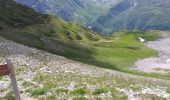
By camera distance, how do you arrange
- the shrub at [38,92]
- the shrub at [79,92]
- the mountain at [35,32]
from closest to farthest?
1. the shrub at [79,92]
2. the shrub at [38,92]
3. the mountain at [35,32]

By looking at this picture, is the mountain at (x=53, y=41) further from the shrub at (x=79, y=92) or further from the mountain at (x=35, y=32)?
the shrub at (x=79, y=92)

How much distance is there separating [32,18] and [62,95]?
6171 inches

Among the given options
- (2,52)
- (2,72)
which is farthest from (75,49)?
(2,72)

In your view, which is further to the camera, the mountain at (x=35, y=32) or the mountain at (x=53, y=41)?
the mountain at (x=35, y=32)

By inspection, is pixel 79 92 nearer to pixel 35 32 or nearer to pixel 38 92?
pixel 38 92

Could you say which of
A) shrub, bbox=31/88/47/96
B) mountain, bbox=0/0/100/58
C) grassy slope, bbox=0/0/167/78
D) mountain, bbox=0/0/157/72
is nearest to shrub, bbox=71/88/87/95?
shrub, bbox=31/88/47/96

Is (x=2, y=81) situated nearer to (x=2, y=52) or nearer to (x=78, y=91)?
(x=78, y=91)

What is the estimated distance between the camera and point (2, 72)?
1856 cm

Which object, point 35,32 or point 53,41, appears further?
point 35,32

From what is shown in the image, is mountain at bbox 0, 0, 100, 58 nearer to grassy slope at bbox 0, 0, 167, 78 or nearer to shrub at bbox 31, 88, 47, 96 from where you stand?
grassy slope at bbox 0, 0, 167, 78

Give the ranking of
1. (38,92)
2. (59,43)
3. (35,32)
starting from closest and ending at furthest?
(38,92) < (59,43) < (35,32)

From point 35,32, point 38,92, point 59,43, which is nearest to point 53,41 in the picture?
point 59,43

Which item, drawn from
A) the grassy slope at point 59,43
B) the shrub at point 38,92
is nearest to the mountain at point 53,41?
the grassy slope at point 59,43

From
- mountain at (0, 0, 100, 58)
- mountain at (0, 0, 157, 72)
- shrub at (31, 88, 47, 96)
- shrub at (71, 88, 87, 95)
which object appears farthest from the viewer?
mountain at (0, 0, 100, 58)
